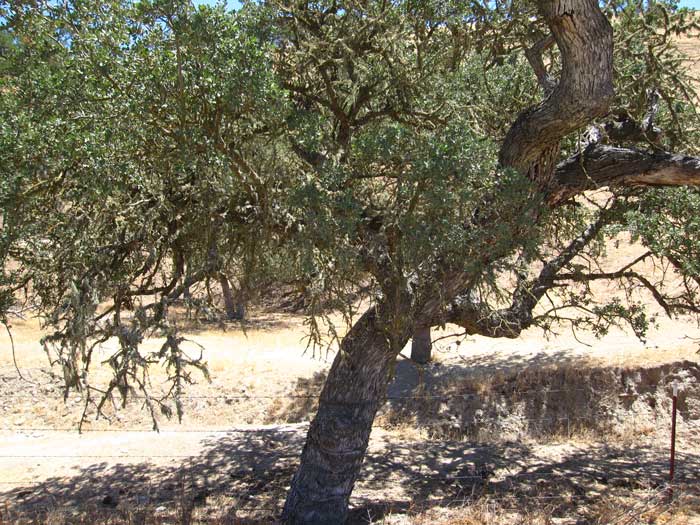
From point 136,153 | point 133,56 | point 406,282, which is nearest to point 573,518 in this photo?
point 406,282

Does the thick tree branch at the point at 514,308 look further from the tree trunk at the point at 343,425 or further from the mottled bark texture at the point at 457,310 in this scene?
A: the tree trunk at the point at 343,425

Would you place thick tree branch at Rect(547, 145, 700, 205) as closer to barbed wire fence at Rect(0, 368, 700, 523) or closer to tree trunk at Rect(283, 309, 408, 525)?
tree trunk at Rect(283, 309, 408, 525)

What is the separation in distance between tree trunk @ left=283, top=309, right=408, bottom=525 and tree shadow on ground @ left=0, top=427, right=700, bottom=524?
752 mm

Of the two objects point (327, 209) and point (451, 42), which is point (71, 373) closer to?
point (327, 209)

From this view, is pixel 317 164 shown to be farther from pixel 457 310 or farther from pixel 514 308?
pixel 514 308

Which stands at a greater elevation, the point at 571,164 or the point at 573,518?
the point at 571,164

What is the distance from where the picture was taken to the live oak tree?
17.1ft

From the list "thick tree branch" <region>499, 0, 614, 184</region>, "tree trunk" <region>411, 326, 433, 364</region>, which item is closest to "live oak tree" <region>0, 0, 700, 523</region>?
"thick tree branch" <region>499, 0, 614, 184</region>

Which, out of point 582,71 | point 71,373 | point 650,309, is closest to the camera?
point 71,373

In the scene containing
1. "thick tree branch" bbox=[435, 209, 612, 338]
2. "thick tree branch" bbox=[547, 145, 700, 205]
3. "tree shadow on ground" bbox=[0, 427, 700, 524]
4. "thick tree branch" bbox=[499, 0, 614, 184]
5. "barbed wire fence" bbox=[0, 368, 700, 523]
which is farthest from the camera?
"tree shadow on ground" bbox=[0, 427, 700, 524]

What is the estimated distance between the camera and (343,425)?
704cm

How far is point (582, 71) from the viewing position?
19.4ft

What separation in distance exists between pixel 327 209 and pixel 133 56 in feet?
6.23

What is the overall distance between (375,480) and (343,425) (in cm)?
286
